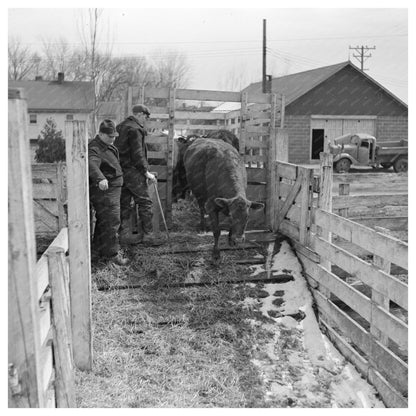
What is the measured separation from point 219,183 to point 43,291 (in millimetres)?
5051

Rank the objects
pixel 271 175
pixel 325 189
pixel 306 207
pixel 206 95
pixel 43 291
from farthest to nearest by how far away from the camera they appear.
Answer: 1. pixel 206 95
2. pixel 271 175
3. pixel 306 207
4. pixel 325 189
5. pixel 43 291

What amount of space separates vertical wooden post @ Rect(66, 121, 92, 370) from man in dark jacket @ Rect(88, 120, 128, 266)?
232cm

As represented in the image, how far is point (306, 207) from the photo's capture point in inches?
299

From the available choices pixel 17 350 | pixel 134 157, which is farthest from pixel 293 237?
pixel 17 350

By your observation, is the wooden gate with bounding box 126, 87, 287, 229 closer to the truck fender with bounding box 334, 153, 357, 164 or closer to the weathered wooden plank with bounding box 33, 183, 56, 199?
the weathered wooden plank with bounding box 33, 183, 56, 199

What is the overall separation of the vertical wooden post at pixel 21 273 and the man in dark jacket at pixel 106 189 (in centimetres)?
418

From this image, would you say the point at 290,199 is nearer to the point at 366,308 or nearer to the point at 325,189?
the point at 325,189

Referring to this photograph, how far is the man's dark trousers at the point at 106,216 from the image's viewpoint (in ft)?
22.3

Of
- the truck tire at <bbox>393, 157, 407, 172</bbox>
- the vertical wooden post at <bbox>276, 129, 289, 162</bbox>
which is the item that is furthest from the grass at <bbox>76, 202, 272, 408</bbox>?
the truck tire at <bbox>393, 157, 407, 172</bbox>

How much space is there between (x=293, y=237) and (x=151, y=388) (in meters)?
4.45

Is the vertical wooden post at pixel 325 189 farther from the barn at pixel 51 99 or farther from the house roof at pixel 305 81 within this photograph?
the barn at pixel 51 99

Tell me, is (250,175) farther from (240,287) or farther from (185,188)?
(240,287)

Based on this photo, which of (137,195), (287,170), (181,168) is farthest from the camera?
(181,168)

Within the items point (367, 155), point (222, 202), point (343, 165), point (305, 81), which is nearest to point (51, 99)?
point (305, 81)
